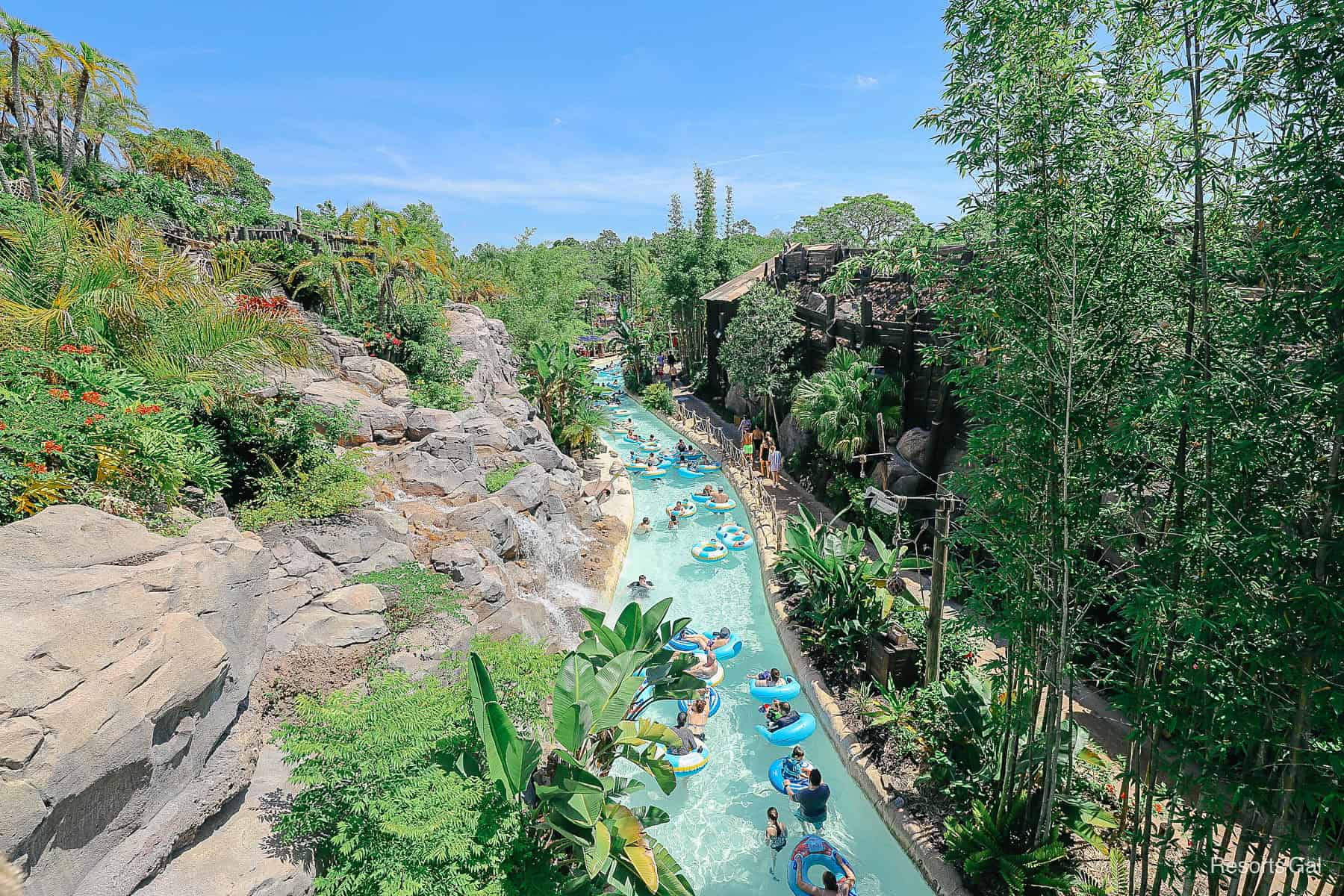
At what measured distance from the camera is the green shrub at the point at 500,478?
12.4 m

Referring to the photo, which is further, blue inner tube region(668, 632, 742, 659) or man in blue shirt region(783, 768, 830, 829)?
blue inner tube region(668, 632, 742, 659)

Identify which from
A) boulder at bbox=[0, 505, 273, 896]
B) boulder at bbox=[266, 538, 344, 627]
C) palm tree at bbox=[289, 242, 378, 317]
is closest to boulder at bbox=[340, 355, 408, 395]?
palm tree at bbox=[289, 242, 378, 317]

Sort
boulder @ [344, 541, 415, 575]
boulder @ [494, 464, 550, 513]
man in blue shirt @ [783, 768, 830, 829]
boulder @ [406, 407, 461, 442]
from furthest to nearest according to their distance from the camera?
boulder @ [406, 407, 461, 442]
boulder @ [494, 464, 550, 513]
boulder @ [344, 541, 415, 575]
man in blue shirt @ [783, 768, 830, 829]

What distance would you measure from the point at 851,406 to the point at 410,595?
10091 mm

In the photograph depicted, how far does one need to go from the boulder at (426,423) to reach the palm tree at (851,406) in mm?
7805

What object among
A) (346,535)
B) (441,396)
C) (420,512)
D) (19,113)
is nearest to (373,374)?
(441,396)

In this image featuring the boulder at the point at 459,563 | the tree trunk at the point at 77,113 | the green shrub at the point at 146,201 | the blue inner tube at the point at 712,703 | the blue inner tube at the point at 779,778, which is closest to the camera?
the blue inner tube at the point at 779,778

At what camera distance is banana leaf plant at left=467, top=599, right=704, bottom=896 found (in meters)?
4.61

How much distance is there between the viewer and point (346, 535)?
26.4ft

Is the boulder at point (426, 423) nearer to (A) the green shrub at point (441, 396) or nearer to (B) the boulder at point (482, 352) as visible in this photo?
(A) the green shrub at point (441, 396)

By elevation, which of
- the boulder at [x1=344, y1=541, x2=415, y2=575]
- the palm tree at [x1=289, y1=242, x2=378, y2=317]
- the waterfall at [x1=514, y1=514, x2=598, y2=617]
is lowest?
the waterfall at [x1=514, y1=514, x2=598, y2=617]

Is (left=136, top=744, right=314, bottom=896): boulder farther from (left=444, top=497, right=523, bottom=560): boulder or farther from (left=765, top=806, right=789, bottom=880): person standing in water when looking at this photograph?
(left=444, top=497, right=523, bottom=560): boulder

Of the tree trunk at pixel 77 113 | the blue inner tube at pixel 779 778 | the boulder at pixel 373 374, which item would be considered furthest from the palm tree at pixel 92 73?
the blue inner tube at pixel 779 778

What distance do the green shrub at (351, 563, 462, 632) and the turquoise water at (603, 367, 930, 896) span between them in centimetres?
334
